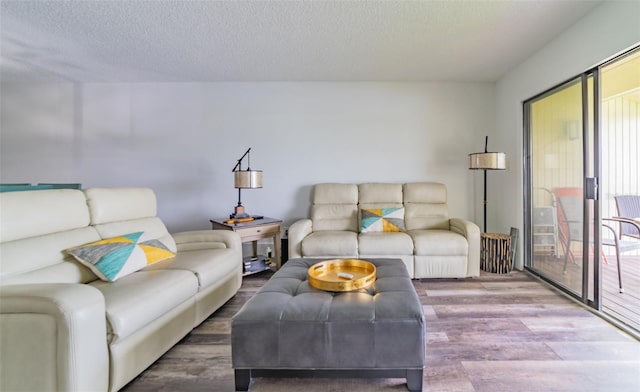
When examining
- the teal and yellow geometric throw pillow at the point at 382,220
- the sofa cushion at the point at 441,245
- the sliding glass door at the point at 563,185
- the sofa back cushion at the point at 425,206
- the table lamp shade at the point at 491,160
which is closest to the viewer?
the sliding glass door at the point at 563,185

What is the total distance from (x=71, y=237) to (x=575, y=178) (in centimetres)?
390

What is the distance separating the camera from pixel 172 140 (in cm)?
359

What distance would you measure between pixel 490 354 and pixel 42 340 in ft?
7.23

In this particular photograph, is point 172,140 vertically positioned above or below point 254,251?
above

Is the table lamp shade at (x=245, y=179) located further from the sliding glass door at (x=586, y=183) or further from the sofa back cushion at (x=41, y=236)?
the sliding glass door at (x=586, y=183)

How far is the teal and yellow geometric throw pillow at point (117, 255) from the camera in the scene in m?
1.58

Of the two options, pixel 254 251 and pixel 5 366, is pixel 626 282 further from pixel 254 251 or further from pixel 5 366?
pixel 5 366

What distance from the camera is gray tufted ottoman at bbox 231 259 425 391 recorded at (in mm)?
1231

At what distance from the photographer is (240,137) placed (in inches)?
141

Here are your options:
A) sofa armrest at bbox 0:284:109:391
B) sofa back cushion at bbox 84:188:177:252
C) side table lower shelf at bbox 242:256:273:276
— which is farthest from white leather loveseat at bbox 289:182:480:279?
sofa armrest at bbox 0:284:109:391

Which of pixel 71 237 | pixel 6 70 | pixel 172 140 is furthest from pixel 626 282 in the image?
pixel 6 70

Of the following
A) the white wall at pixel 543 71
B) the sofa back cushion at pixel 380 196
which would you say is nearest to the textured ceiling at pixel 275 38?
the white wall at pixel 543 71

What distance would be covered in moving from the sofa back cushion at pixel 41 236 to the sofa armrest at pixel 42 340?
38 cm

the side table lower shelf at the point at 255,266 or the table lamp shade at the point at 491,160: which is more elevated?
the table lamp shade at the point at 491,160
